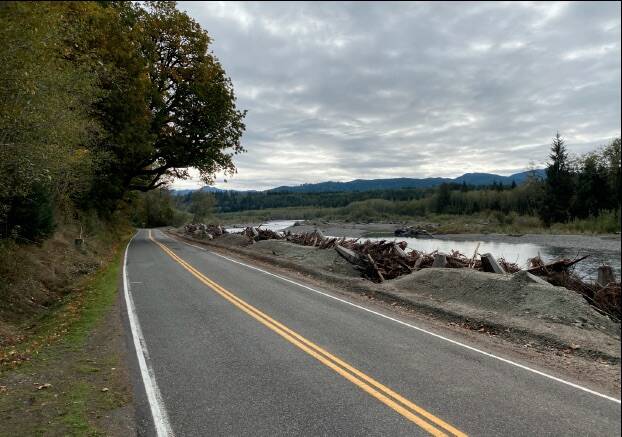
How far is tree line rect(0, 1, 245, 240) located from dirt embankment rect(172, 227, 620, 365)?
33.0 feet

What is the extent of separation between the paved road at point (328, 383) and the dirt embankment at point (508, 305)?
211 centimetres

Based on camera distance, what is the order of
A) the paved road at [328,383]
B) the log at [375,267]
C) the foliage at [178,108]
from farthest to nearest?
the foliage at [178,108] → the log at [375,267] → the paved road at [328,383]

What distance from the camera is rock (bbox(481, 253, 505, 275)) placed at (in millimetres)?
13922

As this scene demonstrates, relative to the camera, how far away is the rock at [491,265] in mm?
13922

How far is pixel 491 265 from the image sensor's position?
46.1 feet

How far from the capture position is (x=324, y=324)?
987 cm

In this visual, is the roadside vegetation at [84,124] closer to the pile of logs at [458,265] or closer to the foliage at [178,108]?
the foliage at [178,108]

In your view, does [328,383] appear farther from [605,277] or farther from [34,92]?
[605,277]

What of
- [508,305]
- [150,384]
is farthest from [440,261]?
[150,384]

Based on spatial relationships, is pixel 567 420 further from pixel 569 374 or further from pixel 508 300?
pixel 508 300

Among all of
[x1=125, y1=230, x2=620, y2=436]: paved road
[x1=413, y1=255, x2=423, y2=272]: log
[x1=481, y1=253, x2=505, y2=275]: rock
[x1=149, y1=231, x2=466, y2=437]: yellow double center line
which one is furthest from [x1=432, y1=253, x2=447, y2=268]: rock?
[x1=149, y1=231, x2=466, y2=437]: yellow double center line

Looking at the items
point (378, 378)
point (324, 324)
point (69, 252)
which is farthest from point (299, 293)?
point (69, 252)

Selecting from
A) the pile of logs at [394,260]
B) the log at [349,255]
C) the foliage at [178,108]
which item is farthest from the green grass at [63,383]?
the foliage at [178,108]

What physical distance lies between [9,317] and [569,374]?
13058 mm
